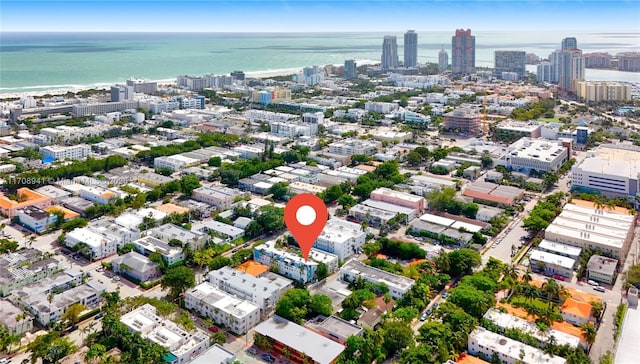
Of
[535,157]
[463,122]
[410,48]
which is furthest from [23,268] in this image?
[410,48]

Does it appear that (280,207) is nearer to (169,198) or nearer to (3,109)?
(169,198)

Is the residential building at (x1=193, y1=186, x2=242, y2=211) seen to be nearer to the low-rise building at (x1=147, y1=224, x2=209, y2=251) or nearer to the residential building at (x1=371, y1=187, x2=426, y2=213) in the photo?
the low-rise building at (x1=147, y1=224, x2=209, y2=251)

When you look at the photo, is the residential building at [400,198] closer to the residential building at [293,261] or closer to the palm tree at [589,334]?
the residential building at [293,261]

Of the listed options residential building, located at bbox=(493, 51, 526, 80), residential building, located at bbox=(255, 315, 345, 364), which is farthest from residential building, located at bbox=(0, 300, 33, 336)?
residential building, located at bbox=(493, 51, 526, 80)

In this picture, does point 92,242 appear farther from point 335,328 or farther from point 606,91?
point 606,91

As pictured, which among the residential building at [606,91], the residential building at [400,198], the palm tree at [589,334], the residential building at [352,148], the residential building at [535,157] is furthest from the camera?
the residential building at [606,91]

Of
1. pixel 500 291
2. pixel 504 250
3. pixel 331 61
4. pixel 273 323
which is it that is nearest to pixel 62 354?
pixel 273 323

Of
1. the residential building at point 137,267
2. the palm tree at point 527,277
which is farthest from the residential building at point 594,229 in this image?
the residential building at point 137,267
